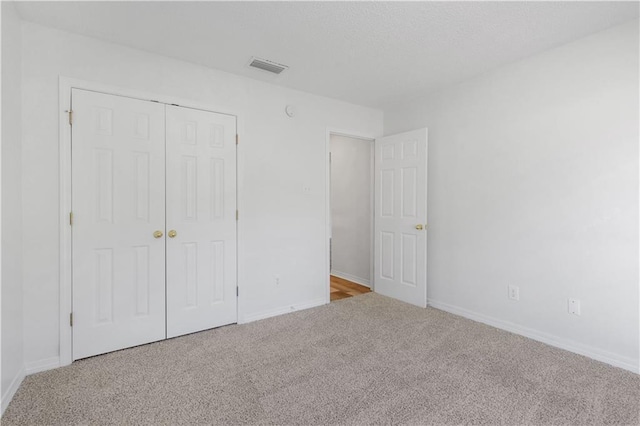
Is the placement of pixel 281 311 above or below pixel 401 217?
below

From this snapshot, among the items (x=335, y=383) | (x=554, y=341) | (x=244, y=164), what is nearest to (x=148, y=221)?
(x=244, y=164)

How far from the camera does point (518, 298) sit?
2848 millimetres

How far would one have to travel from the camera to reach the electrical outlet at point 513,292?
2.85m

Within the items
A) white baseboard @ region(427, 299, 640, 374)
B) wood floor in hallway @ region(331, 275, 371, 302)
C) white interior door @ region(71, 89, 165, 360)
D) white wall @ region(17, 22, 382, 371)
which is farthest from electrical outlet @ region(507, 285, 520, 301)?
white interior door @ region(71, 89, 165, 360)

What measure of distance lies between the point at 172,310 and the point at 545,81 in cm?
377

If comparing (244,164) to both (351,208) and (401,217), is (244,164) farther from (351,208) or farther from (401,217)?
(351,208)

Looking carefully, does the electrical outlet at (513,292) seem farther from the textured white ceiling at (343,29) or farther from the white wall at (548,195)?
the textured white ceiling at (343,29)

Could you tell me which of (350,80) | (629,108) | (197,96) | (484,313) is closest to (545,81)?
(629,108)

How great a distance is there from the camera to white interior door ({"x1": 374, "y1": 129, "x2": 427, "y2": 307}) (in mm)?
3549

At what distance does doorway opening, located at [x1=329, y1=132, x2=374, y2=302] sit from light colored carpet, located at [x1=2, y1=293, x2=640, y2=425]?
165 centimetres

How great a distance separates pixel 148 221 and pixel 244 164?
1005mm

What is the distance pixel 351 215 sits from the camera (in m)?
4.91

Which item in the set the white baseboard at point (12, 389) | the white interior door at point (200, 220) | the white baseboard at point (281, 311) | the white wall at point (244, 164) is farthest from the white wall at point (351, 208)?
the white baseboard at point (12, 389)

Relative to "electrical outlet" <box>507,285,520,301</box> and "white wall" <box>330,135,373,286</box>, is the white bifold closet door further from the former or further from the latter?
"electrical outlet" <box>507,285,520,301</box>
